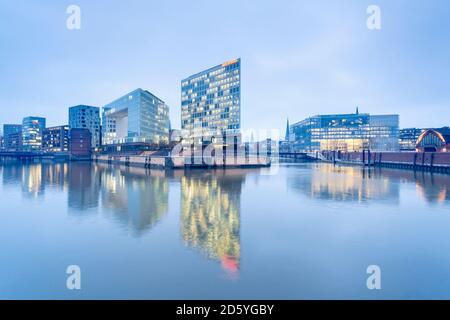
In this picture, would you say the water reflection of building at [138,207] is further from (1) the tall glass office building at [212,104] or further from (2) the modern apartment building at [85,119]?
(2) the modern apartment building at [85,119]

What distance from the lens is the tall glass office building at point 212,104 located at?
12900cm

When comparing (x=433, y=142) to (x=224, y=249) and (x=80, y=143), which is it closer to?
(x=224, y=249)

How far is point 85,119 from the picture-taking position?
19200 cm

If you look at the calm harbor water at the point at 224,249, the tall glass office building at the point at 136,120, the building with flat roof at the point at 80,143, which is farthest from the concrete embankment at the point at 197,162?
the building with flat roof at the point at 80,143

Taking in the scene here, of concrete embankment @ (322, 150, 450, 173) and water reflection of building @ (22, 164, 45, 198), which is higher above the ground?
concrete embankment @ (322, 150, 450, 173)

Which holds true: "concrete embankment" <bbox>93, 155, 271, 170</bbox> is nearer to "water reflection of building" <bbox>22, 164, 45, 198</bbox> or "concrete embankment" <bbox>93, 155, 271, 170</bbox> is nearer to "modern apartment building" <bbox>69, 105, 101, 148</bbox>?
"water reflection of building" <bbox>22, 164, 45, 198</bbox>

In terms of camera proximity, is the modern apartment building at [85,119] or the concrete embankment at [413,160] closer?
the concrete embankment at [413,160]

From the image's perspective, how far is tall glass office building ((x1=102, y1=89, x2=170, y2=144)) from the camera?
142 metres

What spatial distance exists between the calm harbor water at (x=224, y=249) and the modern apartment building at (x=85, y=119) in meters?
187

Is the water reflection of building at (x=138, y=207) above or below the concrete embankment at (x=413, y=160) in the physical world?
below

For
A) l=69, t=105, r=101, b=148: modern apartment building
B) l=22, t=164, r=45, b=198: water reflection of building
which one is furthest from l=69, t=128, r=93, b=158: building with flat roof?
l=22, t=164, r=45, b=198: water reflection of building

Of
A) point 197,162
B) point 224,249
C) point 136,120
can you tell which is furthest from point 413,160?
point 136,120

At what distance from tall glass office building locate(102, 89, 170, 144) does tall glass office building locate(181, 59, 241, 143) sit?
1977cm
